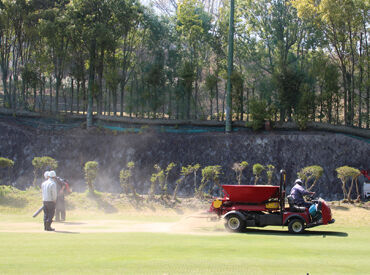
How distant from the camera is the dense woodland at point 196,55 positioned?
30766 millimetres

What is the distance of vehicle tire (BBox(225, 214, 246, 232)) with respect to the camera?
12.5 meters

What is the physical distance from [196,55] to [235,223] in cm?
2520

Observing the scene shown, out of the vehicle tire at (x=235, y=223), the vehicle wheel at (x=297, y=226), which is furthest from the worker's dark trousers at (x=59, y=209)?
the vehicle wheel at (x=297, y=226)

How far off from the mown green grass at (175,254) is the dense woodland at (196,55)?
2167 centimetres

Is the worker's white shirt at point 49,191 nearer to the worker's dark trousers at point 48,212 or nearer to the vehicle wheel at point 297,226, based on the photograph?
the worker's dark trousers at point 48,212

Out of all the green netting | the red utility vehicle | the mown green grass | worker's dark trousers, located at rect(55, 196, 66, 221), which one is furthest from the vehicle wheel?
the green netting

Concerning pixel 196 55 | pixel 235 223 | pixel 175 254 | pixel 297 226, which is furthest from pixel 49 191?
pixel 196 55

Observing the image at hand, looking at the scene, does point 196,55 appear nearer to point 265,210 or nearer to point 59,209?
point 59,209

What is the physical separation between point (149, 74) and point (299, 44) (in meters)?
11.8

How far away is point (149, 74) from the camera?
3459 centimetres

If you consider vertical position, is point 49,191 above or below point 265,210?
above

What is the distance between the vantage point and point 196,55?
118ft

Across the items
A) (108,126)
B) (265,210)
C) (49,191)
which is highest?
(108,126)

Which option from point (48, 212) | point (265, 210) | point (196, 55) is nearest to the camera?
point (48, 212)
